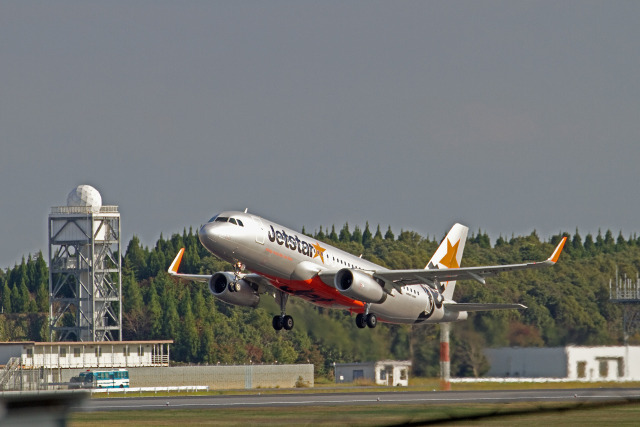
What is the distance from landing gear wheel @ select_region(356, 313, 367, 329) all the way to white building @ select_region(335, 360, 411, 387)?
7.04 ft

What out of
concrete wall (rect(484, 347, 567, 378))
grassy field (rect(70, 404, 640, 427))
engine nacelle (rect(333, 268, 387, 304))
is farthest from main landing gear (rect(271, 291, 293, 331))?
concrete wall (rect(484, 347, 567, 378))

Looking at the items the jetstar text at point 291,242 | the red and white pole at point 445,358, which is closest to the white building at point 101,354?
the jetstar text at point 291,242

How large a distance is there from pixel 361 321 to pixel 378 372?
612cm

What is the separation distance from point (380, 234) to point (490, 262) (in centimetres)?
7828

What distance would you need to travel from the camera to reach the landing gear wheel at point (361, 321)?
54059 mm

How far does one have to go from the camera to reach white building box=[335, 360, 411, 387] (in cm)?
4791

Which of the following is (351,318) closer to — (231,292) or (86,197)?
(231,292)

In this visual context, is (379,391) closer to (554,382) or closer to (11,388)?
(554,382)

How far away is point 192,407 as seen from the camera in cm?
5244

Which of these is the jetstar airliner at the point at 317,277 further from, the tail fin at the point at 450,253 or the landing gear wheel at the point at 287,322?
the tail fin at the point at 450,253

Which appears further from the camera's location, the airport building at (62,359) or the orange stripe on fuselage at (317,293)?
the airport building at (62,359)

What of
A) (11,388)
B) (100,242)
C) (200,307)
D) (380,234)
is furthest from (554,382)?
(380,234)

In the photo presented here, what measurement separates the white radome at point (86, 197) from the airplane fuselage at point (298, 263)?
257ft

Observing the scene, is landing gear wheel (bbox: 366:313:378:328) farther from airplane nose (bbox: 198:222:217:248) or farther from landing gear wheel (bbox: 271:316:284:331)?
airplane nose (bbox: 198:222:217:248)
